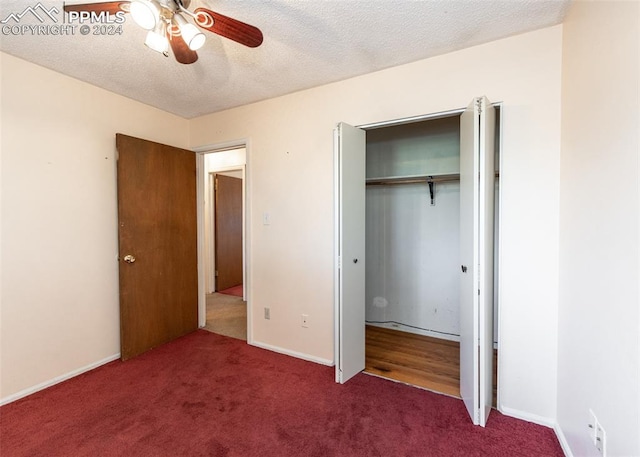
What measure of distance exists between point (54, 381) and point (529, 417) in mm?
3423

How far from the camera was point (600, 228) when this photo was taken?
129 cm

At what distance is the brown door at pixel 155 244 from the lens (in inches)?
109

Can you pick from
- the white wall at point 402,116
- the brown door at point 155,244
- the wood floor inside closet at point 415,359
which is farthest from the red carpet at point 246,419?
the brown door at point 155,244

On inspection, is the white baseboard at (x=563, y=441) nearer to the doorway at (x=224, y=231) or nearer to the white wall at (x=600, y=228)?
the white wall at (x=600, y=228)

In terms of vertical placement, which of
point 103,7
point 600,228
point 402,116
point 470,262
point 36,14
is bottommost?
point 470,262

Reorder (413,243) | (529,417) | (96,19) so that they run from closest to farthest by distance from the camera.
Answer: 1. (96,19)
2. (529,417)
3. (413,243)

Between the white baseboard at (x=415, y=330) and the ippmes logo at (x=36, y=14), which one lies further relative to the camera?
the white baseboard at (x=415, y=330)

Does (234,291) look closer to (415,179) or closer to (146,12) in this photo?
(415,179)

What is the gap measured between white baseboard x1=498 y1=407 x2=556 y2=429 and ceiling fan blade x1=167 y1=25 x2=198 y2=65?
2874 mm

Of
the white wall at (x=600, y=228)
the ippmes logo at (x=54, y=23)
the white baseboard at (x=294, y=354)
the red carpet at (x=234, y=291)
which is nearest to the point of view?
the white wall at (x=600, y=228)

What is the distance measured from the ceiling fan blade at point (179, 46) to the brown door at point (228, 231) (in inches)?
143

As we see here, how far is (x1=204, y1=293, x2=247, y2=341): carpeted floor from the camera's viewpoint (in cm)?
347

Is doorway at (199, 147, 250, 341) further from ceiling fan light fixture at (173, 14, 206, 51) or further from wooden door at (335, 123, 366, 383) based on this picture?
ceiling fan light fixture at (173, 14, 206, 51)

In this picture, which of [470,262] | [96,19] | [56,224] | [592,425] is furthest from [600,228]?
[56,224]
